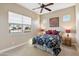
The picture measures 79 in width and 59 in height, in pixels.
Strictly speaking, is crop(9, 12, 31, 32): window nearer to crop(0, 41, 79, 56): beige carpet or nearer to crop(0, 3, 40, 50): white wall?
crop(0, 3, 40, 50): white wall

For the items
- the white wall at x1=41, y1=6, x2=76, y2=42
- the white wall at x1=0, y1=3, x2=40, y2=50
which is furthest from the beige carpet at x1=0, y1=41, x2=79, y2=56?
Result: the white wall at x1=41, y1=6, x2=76, y2=42

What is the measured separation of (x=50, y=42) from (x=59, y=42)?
217 mm

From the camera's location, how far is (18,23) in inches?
65.1

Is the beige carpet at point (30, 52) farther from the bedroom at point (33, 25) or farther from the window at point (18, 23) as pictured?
the window at point (18, 23)

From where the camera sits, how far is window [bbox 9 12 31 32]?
5.27ft

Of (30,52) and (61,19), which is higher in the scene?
(61,19)

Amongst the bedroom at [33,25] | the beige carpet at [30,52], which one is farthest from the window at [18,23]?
the beige carpet at [30,52]

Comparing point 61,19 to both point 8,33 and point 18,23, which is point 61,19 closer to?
point 18,23

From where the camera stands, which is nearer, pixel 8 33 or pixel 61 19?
pixel 8 33

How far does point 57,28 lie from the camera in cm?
178

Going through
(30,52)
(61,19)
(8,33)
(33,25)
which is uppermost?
(61,19)

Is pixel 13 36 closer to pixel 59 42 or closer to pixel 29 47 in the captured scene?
pixel 29 47

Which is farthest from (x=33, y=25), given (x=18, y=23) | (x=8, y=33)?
(x=8, y=33)

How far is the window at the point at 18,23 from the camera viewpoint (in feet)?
5.27
